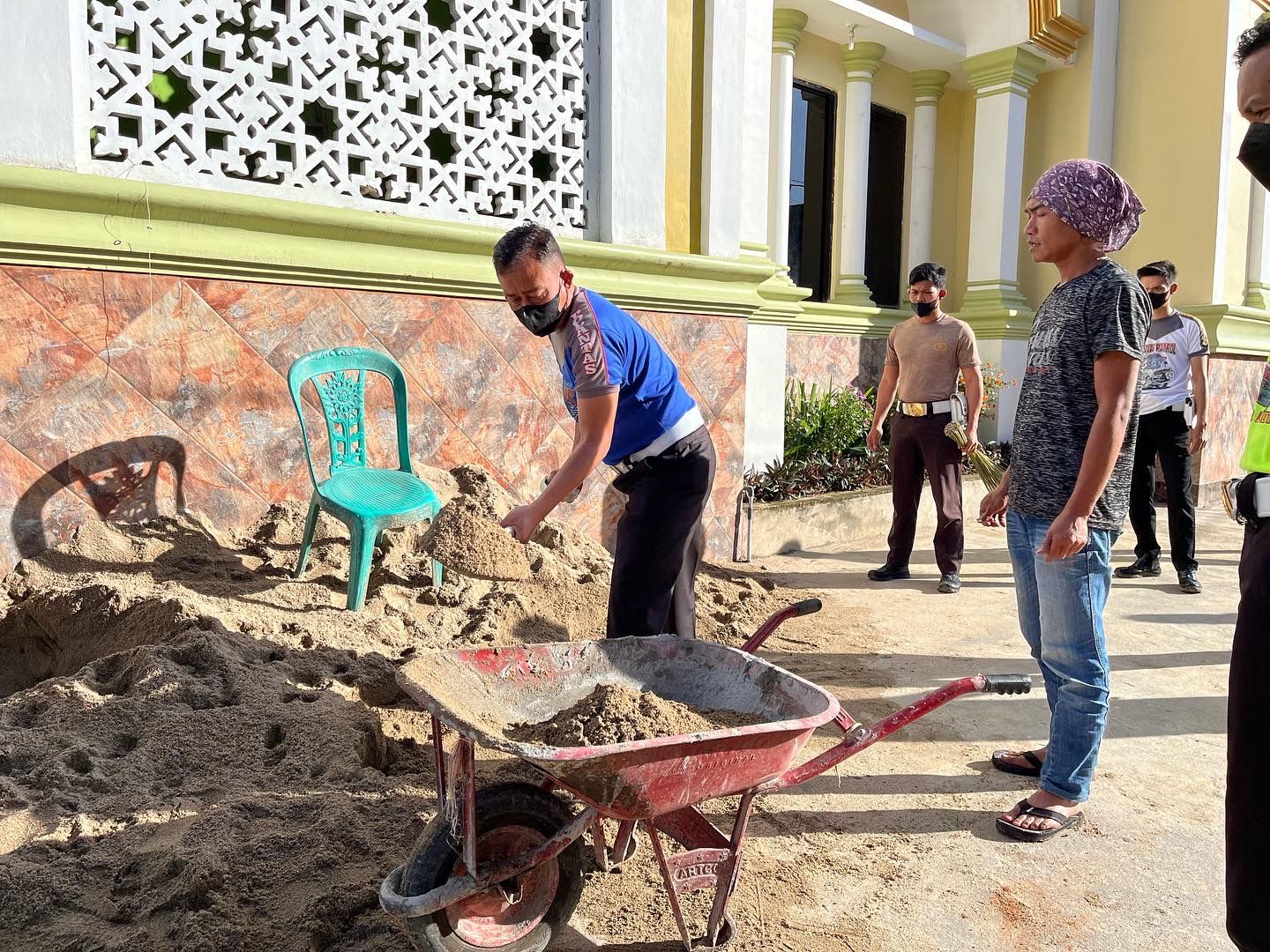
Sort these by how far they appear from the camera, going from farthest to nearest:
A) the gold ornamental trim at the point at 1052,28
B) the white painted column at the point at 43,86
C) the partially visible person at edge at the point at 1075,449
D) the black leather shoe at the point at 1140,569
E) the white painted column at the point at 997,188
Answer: the white painted column at the point at 997,188, the gold ornamental trim at the point at 1052,28, the black leather shoe at the point at 1140,569, the white painted column at the point at 43,86, the partially visible person at edge at the point at 1075,449

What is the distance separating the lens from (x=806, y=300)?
9.51m

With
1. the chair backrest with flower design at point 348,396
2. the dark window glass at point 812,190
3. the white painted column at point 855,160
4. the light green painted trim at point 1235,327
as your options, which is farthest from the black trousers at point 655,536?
the light green painted trim at point 1235,327

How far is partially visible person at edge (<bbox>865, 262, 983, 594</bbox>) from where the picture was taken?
575 centimetres

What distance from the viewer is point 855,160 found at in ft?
31.0

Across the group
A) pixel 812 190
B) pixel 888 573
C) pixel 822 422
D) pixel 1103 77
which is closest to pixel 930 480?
pixel 888 573

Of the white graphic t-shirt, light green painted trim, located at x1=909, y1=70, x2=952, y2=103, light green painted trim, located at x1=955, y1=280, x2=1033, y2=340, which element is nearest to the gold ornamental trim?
light green painted trim, located at x1=909, y1=70, x2=952, y2=103

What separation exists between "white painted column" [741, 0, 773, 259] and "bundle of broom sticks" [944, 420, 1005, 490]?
78.6 inches

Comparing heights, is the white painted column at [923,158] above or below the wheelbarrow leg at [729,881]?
above

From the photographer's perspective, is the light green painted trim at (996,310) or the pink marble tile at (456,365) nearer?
the pink marble tile at (456,365)

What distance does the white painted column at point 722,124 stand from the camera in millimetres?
6027

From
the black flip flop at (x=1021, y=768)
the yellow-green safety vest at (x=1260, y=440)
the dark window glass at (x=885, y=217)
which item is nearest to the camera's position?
the yellow-green safety vest at (x=1260, y=440)

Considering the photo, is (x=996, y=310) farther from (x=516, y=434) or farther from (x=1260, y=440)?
(x=1260, y=440)

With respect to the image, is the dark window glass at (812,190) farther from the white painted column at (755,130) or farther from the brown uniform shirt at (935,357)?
the brown uniform shirt at (935,357)

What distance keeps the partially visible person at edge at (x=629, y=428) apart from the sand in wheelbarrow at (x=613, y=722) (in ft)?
2.07
